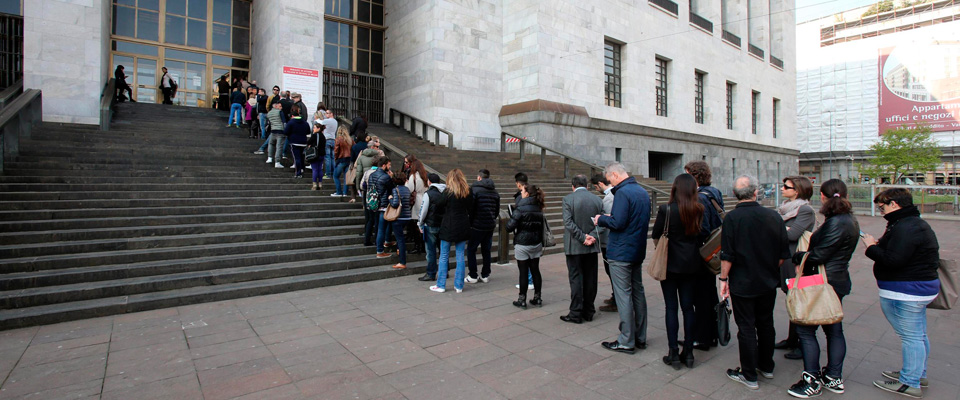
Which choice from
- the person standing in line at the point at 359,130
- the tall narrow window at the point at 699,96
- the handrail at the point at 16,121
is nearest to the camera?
the handrail at the point at 16,121

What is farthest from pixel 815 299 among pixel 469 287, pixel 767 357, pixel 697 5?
pixel 697 5

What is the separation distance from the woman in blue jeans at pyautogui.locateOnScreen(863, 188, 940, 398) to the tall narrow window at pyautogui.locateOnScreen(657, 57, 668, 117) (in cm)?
2136

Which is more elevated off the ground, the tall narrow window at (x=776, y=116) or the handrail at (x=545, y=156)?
the tall narrow window at (x=776, y=116)

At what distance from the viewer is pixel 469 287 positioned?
267 inches

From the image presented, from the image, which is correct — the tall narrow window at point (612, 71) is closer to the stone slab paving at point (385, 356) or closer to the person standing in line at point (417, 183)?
the person standing in line at point (417, 183)

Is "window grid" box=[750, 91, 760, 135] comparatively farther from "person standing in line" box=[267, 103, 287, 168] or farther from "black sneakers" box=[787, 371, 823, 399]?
"black sneakers" box=[787, 371, 823, 399]

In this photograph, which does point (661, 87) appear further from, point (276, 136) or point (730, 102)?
point (276, 136)

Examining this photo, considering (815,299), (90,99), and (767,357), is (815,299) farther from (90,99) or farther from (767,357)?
(90,99)

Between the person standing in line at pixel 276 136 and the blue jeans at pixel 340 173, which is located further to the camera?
the person standing in line at pixel 276 136

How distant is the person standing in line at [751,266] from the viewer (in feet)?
11.2

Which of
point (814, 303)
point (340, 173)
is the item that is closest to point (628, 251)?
point (814, 303)

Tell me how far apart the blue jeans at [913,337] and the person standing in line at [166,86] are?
66.2 feet


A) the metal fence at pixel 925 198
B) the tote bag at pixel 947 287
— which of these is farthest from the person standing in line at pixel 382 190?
the metal fence at pixel 925 198

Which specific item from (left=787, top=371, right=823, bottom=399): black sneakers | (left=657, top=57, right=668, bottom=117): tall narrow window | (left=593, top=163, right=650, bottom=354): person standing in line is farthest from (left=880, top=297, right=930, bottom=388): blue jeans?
(left=657, top=57, right=668, bottom=117): tall narrow window
